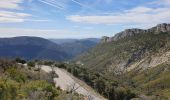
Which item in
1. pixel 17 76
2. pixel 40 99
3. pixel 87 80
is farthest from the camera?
pixel 87 80

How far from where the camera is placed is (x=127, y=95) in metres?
138

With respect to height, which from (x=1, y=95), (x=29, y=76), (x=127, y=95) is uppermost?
(x=1, y=95)

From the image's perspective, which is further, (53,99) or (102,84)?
(102,84)

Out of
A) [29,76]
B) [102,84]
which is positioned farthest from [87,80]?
[29,76]

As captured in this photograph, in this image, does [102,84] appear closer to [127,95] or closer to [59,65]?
[127,95]

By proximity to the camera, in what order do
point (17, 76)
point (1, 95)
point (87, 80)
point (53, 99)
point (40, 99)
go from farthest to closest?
point (87, 80) < point (17, 76) < point (53, 99) < point (1, 95) < point (40, 99)

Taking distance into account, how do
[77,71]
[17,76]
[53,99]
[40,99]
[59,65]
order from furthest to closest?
[59,65] → [77,71] → [17,76] → [53,99] → [40,99]

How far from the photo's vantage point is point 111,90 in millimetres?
139250

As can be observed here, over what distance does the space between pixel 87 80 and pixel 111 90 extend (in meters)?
15.0

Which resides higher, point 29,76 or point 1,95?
point 1,95

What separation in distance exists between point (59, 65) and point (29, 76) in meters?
75.2

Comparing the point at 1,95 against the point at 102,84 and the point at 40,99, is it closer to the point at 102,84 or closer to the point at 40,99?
the point at 40,99

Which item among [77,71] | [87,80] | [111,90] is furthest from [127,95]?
[77,71]

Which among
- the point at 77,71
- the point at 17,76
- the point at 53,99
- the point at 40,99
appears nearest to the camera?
the point at 40,99
